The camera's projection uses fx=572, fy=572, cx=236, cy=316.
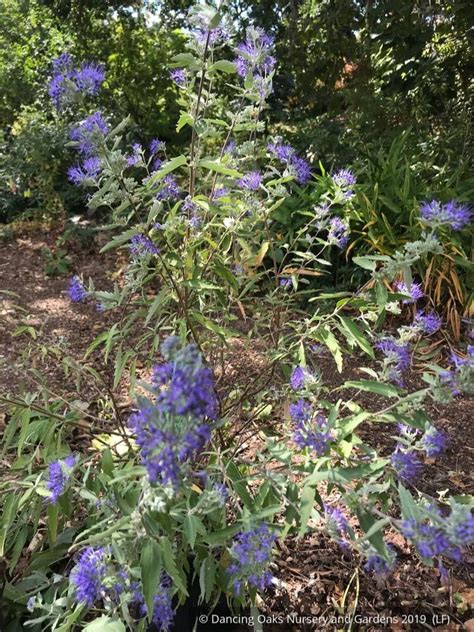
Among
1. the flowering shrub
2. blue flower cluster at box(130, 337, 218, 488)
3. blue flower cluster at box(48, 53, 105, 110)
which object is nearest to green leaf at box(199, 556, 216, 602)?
the flowering shrub

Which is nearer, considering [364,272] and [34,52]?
[364,272]

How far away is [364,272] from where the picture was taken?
11.1ft

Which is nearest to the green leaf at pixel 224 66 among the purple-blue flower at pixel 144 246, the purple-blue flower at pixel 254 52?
the purple-blue flower at pixel 254 52

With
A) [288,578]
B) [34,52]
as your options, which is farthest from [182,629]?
[34,52]

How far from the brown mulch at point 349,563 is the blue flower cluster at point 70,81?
64 centimetres

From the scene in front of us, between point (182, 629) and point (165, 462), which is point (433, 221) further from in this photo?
point (182, 629)

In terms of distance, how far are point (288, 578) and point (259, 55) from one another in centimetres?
154

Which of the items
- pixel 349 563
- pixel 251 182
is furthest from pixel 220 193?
pixel 349 563

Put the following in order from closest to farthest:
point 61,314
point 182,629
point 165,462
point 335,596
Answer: point 165,462 → point 182,629 → point 335,596 → point 61,314

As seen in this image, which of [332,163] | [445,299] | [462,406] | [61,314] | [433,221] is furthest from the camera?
[332,163]

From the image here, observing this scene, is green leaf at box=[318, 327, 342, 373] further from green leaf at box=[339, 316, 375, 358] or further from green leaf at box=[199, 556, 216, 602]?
green leaf at box=[199, 556, 216, 602]

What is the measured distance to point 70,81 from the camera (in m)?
1.35

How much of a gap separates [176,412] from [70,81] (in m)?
0.93

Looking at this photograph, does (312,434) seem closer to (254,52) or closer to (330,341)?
(330,341)
